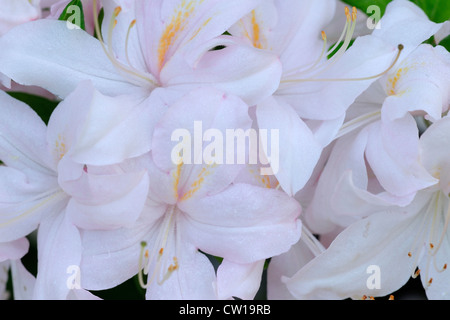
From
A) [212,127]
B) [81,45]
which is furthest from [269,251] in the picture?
[81,45]

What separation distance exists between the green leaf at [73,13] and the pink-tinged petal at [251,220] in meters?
0.23

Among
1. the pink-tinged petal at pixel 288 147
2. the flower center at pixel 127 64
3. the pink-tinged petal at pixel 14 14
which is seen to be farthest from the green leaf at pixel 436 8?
the pink-tinged petal at pixel 14 14

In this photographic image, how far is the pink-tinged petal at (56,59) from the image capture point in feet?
2.19

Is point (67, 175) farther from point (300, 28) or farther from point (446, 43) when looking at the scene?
point (446, 43)

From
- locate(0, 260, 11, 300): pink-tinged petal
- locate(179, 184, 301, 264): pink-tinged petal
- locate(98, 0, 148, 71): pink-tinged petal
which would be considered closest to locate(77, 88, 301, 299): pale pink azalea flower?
locate(179, 184, 301, 264): pink-tinged petal

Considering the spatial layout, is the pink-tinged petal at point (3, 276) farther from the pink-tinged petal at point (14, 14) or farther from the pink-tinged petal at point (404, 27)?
the pink-tinged petal at point (404, 27)

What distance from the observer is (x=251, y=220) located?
2.18ft

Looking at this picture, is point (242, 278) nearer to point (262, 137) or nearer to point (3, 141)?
point (262, 137)

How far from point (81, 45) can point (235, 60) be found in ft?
0.53

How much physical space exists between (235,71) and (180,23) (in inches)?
3.1

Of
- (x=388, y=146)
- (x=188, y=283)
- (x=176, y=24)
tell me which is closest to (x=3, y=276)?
(x=188, y=283)

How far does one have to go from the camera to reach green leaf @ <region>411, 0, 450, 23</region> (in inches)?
31.3

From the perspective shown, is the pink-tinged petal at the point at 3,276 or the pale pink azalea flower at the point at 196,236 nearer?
the pale pink azalea flower at the point at 196,236

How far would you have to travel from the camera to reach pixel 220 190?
2.18 ft
